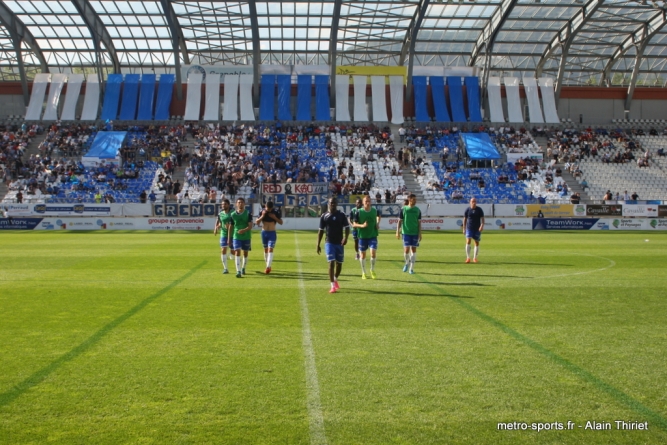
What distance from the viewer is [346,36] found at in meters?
51.8

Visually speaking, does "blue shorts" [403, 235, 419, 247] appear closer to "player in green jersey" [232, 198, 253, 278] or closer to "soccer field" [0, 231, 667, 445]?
"soccer field" [0, 231, 667, 445]

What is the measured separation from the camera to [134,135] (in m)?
50.2

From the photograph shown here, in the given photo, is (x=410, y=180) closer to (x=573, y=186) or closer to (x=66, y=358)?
(x=573, y=186)

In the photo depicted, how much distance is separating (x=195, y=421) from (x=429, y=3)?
149 ft

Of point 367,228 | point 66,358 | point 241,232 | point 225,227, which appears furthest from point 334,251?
point 66,358

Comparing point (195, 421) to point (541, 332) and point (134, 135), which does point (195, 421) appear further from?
point (134, 135)

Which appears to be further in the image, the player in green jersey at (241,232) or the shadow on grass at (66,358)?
the player in green jersey at (241,232)

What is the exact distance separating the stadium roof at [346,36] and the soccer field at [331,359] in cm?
3566

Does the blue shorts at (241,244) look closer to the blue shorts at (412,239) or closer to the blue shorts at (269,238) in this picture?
the blue shorts at (269,238)

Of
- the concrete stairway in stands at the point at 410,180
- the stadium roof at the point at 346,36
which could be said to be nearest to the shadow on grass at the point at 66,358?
the concrete stairway in stands at the point at 410,180

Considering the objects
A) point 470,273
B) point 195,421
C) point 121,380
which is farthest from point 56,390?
point 470,273

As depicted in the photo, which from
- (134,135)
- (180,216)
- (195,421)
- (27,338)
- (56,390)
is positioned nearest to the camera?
(195,421)

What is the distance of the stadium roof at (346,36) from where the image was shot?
4684 centimetres

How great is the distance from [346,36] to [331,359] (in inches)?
1904
